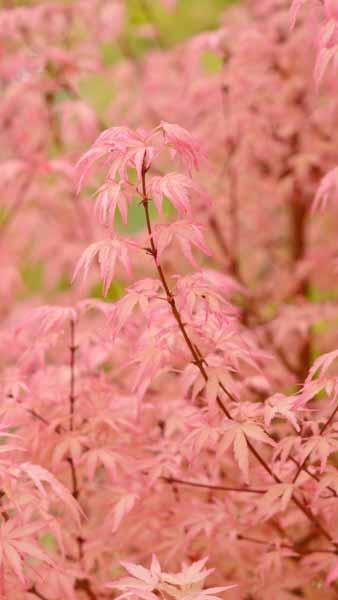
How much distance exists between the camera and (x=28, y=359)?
250 centimetres

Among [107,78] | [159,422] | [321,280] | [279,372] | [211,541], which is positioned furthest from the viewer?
[107,78]

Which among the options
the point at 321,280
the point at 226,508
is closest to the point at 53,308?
the point at 226,508

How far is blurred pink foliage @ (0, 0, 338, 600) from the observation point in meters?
1.88

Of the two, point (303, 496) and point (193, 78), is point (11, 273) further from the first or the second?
point (303, 496)

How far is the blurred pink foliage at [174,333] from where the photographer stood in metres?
1.88

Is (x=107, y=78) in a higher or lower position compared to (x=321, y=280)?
higher

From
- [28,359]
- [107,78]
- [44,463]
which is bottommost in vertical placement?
[44,463]

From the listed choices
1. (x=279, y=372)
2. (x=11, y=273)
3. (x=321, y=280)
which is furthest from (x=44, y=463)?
(x=11, y=273)

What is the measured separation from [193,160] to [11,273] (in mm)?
2753

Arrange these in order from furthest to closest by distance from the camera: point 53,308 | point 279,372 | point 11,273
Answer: point 11,273
point 279,372
point 53,308

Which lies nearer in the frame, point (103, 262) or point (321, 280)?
point (103, 262)

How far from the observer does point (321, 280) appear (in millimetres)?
3854

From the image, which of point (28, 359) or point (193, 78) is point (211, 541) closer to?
point (28, 359)

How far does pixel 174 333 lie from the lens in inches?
81.1
